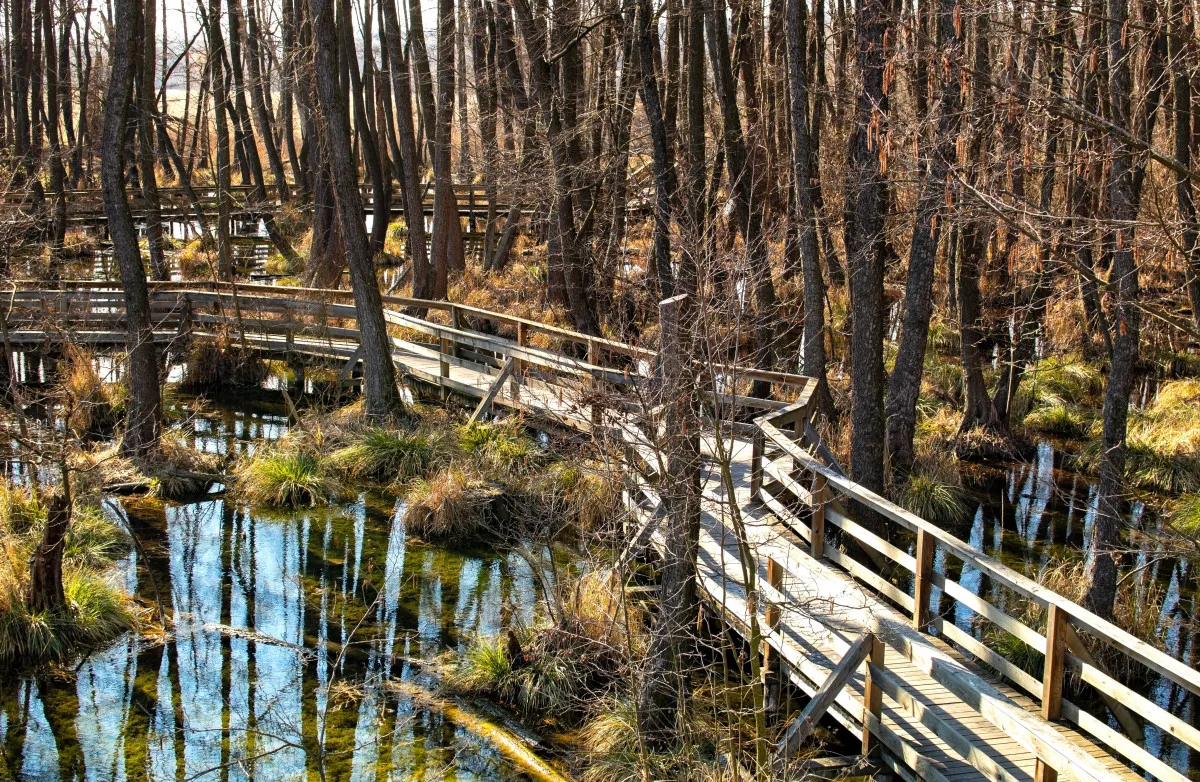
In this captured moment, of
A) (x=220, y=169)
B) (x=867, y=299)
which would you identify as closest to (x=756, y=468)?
(x=867, y=299)

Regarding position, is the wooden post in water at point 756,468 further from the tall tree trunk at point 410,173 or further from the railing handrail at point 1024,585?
the tall tree trunk at point 410,173

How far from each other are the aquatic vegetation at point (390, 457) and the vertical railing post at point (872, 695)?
26.6 feet

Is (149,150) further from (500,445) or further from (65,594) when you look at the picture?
(65,594)

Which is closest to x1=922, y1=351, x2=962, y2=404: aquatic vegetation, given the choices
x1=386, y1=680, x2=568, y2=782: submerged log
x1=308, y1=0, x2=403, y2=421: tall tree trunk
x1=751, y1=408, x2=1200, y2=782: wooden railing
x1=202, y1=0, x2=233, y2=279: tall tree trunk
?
x1=751, y1=408, x2=1200, y2=782: wooden railing

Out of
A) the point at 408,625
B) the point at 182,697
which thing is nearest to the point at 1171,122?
the point at 408,625

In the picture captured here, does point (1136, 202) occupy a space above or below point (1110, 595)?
above

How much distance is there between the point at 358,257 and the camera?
1591 centimetres

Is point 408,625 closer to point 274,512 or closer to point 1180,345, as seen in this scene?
point 274,512

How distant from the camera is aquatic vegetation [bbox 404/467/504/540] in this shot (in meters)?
12.7

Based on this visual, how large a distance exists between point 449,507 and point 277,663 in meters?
3.53

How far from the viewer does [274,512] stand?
13484 millimetres

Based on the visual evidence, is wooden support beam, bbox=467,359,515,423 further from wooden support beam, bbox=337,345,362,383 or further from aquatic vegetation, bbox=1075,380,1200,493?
aquatic vegetation, bbox=1075,380,1200,493

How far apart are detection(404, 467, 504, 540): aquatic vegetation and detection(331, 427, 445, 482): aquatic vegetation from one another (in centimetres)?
123

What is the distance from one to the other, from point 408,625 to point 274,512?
380cm
